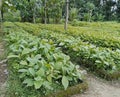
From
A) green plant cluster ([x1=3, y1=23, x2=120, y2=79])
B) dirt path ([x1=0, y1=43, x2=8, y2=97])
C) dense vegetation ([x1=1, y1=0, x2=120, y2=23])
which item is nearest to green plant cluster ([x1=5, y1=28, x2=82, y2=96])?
dirt path ([x1=0, y1=43, x2=8, y2=97])

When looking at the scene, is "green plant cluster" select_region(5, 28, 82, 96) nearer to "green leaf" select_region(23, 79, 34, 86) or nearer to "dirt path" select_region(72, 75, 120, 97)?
"green leaf" select_region(23, 79, 34, 86)

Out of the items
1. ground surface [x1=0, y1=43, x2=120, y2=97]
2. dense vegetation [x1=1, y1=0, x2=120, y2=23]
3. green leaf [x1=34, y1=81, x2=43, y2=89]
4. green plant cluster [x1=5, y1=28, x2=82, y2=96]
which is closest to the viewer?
green leaf [x1=34, y1=81, x2=43, y2=89]

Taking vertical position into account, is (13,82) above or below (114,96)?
above

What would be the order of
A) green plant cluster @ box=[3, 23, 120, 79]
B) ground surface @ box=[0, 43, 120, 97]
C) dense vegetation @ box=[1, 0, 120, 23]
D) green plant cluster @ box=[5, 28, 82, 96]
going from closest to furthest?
green plant cluster @ box=[5, 28, 82, 96]
ground surface @ box=[0, 43, 120, 97]
green plant cluster @ box=[3, 23, 120, 79]
dense vegetation @ box=[1, 0, 120, 23]

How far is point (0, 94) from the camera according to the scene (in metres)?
4.08

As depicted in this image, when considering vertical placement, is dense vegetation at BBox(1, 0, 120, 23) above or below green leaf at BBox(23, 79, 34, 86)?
above

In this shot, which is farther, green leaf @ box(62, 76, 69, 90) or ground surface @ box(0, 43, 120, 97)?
ground surface @ box(0, 43, 120, 97)

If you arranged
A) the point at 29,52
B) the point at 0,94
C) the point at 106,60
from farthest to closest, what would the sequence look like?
1. the point at 106,60
2. the point at 29,52
3. the point at 0,94

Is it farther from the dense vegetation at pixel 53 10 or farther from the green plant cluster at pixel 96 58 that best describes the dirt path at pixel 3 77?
the dense vegetation at pixel 53 10

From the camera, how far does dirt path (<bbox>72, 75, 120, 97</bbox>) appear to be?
14.6 feet

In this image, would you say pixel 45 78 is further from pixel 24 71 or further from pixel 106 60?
pixel 106 60

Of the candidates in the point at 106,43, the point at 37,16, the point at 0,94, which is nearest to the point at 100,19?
the point at 37,16

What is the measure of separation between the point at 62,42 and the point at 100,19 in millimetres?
23764

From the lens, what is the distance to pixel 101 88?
481 cm
